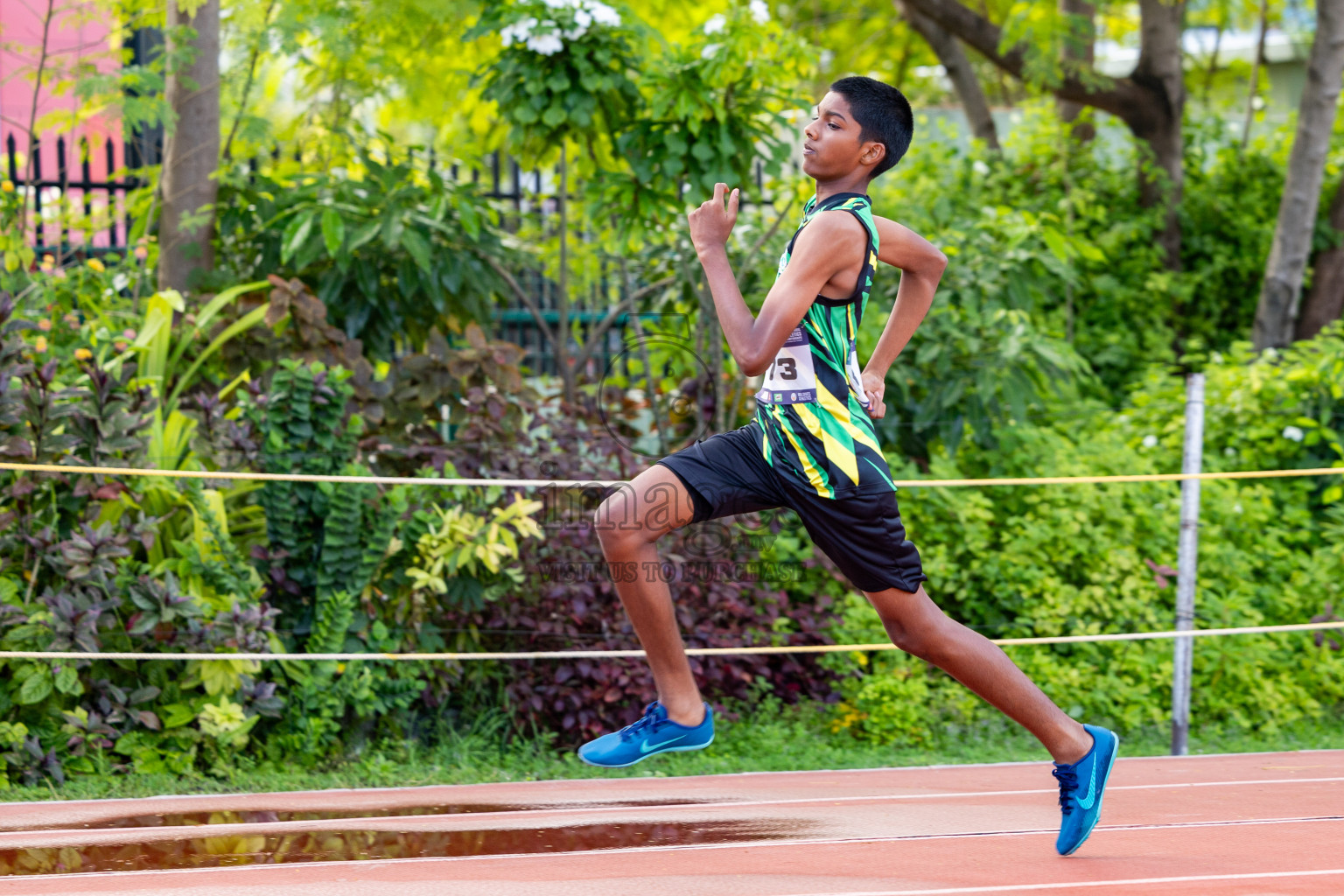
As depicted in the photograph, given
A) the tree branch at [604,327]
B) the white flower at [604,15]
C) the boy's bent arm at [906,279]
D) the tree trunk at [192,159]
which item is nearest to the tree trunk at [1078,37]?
the tree branch at [604,327]

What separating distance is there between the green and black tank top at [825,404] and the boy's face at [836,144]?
0.07 metres

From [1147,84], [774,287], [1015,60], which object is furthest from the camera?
[1147,84]

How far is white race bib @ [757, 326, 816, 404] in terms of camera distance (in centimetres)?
296

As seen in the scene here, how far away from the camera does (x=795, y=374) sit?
2969 mm

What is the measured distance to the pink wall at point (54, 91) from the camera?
6156mm

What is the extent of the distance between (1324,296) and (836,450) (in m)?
6.71

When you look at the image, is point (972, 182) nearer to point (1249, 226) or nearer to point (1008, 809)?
point (1249, 226)

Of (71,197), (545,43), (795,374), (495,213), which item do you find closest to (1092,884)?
(795,374)

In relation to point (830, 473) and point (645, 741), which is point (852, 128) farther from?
point (645, 741)

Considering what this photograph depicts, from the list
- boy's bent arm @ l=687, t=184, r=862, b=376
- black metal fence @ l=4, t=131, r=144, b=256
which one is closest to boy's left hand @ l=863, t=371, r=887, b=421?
boy's bent arm @ l=687, t=184, r=862, b=376

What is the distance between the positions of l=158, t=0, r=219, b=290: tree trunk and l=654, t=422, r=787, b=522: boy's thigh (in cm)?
407

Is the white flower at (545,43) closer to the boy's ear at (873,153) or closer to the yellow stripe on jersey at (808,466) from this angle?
the boy's ear at (873,153)

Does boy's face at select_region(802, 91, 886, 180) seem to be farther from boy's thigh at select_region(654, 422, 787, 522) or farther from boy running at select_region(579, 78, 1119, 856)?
boy's thigh at select_region(654, 422, 787, 522)

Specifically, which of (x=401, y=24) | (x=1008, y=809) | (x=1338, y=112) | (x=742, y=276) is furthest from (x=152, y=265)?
(x=1338, y=112)
